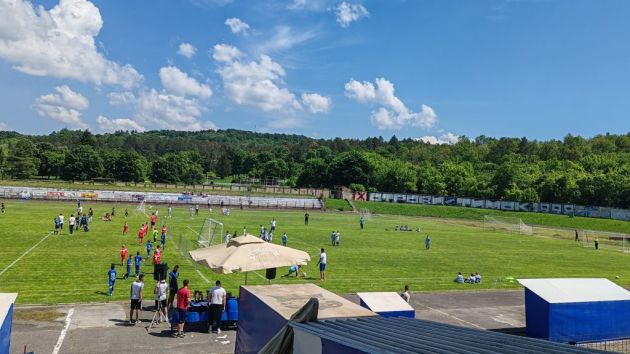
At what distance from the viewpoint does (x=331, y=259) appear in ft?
107

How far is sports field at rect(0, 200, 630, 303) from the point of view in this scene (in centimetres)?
2286

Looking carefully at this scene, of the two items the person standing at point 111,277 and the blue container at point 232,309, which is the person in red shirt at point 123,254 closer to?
the person standing at point 111,277

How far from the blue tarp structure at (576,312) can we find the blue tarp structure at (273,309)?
10483mm

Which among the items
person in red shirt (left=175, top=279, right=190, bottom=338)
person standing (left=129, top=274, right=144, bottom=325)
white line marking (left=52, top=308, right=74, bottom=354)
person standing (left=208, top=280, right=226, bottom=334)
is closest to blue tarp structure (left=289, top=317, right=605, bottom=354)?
person in red shirt (left=175, top=279, right=190, bottom=338)

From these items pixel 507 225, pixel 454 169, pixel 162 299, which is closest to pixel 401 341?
pixel 162 299

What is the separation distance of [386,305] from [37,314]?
11971 millimetres

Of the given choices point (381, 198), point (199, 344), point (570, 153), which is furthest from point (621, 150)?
point (199, 344)

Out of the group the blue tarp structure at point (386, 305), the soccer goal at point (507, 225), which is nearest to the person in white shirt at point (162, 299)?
the blue tarp structure at point (386, 305)

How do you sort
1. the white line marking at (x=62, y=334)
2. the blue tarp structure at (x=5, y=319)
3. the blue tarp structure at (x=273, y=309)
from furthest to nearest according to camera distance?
the white line marking at (x=62, y=334), the blue tarp structure at (x=5, y=319), the blue tarp structure at (x=273, y=309)

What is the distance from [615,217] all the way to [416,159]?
98963 millimetres

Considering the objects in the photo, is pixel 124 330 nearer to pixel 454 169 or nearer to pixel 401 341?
pixel 401 341

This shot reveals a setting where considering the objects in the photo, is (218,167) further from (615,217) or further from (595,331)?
(595,331)

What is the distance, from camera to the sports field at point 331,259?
75.0ft

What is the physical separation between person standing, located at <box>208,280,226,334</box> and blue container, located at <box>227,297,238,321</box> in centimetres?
24
